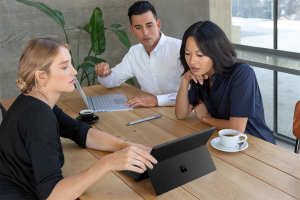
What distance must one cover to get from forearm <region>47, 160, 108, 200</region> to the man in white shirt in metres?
1.33

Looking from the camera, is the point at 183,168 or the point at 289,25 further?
the point at 289,25

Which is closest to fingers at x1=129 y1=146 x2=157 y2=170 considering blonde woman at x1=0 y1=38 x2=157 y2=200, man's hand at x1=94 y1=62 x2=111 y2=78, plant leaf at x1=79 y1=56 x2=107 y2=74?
blonde woman at x1=0 y1=38 x2=157 y2=200

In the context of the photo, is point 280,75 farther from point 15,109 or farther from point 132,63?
point 15,109

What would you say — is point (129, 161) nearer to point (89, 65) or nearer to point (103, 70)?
point (103, 70)

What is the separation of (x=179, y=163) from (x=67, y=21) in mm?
3217

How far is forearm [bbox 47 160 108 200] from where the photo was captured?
1041 millimetres

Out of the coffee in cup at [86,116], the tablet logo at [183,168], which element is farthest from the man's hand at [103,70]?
the tablet logo at [183,168]

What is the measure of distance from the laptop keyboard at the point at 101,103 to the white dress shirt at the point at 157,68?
0.23 metres

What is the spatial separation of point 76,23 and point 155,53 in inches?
74.8

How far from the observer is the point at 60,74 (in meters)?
1.27

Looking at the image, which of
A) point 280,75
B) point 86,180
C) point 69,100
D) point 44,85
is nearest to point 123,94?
point 69,100

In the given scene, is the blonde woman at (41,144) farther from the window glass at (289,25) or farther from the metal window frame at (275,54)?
the window glass at (289,25)

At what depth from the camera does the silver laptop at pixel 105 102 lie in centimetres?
199

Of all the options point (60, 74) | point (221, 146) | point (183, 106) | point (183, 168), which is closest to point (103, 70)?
point (183, 106)
